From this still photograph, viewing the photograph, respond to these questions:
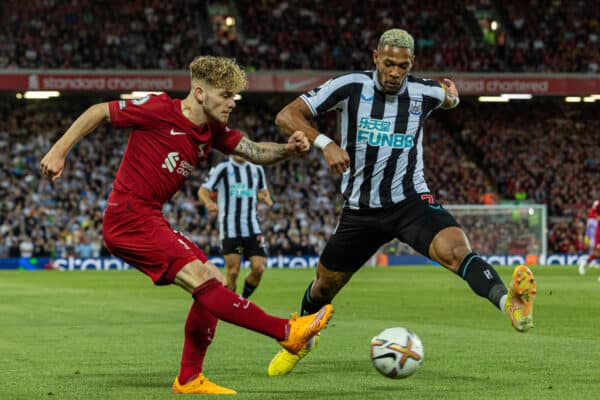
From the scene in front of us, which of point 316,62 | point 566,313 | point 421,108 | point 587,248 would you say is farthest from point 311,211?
point 421,108

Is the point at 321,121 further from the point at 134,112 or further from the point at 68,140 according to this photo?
the point at 68,140

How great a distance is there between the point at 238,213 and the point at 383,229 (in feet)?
26.2

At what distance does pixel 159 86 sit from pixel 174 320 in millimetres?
25526

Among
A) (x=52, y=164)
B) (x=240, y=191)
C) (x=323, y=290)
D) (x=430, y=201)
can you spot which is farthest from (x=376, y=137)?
(x=240, y=191)

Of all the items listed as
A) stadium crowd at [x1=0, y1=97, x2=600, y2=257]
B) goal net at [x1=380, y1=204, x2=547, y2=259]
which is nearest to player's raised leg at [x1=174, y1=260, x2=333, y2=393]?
stadium crowd at [x1=0, y1=97, x2=600, y2=257]

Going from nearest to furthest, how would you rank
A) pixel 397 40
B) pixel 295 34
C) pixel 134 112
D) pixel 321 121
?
pixel 134 112, pixel 397 40, pixel 295 34, pixel 321 121

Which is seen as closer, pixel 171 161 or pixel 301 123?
pixel 171 161

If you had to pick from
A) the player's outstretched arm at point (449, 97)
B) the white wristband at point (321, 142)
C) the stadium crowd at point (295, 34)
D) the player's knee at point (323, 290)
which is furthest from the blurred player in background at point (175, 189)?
the stadium crowd at point (295, 34)

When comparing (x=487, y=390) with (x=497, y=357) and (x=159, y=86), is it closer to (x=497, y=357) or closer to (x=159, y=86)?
(x=497, y=357)

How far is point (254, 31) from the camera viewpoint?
41406 millimetres

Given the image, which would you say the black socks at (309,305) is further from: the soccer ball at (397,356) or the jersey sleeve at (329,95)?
the soccer ball at (397,356)

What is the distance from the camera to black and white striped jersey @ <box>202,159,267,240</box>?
1602 cm

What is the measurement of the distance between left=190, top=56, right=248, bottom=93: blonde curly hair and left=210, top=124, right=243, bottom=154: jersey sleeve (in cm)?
38

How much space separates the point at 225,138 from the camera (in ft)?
23.6
